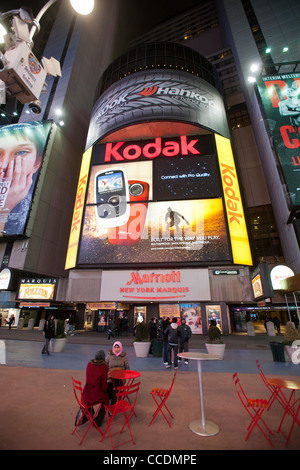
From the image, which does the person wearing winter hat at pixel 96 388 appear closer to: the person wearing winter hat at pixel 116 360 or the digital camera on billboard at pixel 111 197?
the person wearing winter hat at pixel 116 360

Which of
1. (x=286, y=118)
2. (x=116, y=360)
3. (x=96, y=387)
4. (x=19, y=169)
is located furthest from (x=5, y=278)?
(x=286, y=118)

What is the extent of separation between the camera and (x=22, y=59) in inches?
159

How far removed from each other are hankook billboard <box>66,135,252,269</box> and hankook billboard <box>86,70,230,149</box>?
94.3 inches

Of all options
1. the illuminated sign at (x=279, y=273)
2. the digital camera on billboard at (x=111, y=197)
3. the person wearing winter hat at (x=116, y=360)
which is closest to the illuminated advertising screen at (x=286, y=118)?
the illuminated sign at (x=279, y=273)

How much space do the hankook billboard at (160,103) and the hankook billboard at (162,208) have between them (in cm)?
239

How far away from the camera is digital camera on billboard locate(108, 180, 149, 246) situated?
1948 centimetres

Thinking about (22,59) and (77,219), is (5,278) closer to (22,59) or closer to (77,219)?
(77,219)

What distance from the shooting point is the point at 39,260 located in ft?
A: 78.3

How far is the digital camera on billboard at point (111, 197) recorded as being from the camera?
20.3m
